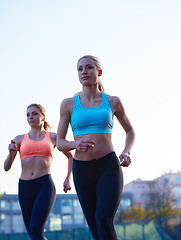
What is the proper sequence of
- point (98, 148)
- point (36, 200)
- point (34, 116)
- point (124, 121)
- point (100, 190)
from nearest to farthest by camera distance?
point (100, 190) < point (98, 148) < point (124, 121) < point (36, 200) < point (34, 116)

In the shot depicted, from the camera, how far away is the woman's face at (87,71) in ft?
17.8

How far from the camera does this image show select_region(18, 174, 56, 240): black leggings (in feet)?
22.4

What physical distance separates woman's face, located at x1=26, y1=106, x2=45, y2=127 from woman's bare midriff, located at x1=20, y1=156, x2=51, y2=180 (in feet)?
1.92

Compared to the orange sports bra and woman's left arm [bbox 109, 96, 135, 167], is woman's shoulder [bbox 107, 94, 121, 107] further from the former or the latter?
the orange sports bra

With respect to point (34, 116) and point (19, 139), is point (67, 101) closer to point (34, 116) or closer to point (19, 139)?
point (34, 116)

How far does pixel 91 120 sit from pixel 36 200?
2262 mm

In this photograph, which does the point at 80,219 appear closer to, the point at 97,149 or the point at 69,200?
the point at 69,200

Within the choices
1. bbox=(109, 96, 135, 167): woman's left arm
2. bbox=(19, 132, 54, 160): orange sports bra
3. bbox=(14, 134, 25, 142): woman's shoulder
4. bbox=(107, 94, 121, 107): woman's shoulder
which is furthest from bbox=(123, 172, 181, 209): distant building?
bbox=(107, 94, 121, 107): woman's shoulder

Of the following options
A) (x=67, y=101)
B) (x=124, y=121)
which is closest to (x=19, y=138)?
(x=67, y=101)

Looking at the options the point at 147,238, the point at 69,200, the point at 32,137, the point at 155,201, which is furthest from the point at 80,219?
the point at 32,137

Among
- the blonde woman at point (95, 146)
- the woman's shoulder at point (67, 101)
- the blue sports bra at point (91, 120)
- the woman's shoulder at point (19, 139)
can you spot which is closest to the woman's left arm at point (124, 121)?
the blonde woman at point (95, 146)

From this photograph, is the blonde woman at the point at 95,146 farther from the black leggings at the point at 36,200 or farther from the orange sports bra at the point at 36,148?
the orange sports bra at the point at 36,148

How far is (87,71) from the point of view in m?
5.41

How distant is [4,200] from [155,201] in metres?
22.8
